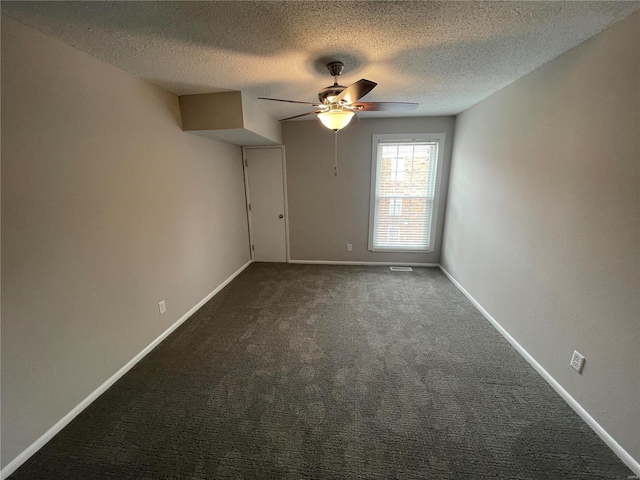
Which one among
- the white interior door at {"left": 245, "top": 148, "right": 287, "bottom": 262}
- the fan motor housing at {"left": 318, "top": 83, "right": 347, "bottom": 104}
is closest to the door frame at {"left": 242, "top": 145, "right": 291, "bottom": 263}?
the white interior door at {"left": 245, "top": 148, "right": 287, "bottom": 262}

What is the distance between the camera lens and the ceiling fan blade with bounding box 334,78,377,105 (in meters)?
1.54

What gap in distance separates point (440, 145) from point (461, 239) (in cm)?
144

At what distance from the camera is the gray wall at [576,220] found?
1343mm

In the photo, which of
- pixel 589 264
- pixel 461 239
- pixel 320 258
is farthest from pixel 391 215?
pixel 589 264

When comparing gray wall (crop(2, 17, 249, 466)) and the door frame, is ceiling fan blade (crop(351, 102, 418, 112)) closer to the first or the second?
gray wall (crop(2, 17, 249, 466))

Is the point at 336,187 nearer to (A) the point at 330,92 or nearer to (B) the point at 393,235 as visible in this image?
(B) the point at 393,235

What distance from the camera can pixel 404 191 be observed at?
397 centimetres

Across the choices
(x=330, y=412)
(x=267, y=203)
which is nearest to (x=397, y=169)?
(x=267, y=203)

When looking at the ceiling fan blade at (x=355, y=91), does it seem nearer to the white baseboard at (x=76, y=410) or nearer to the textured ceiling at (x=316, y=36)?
the textured ceiling at (x=316, y=36)

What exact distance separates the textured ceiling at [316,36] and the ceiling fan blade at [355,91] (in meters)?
0.26

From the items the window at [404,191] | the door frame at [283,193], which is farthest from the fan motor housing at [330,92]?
the door frame at [283,193]

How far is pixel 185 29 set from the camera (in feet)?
4.64

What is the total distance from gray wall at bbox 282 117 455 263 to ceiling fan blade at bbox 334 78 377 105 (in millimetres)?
2149

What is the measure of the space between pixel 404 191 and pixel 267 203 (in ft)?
7.41
